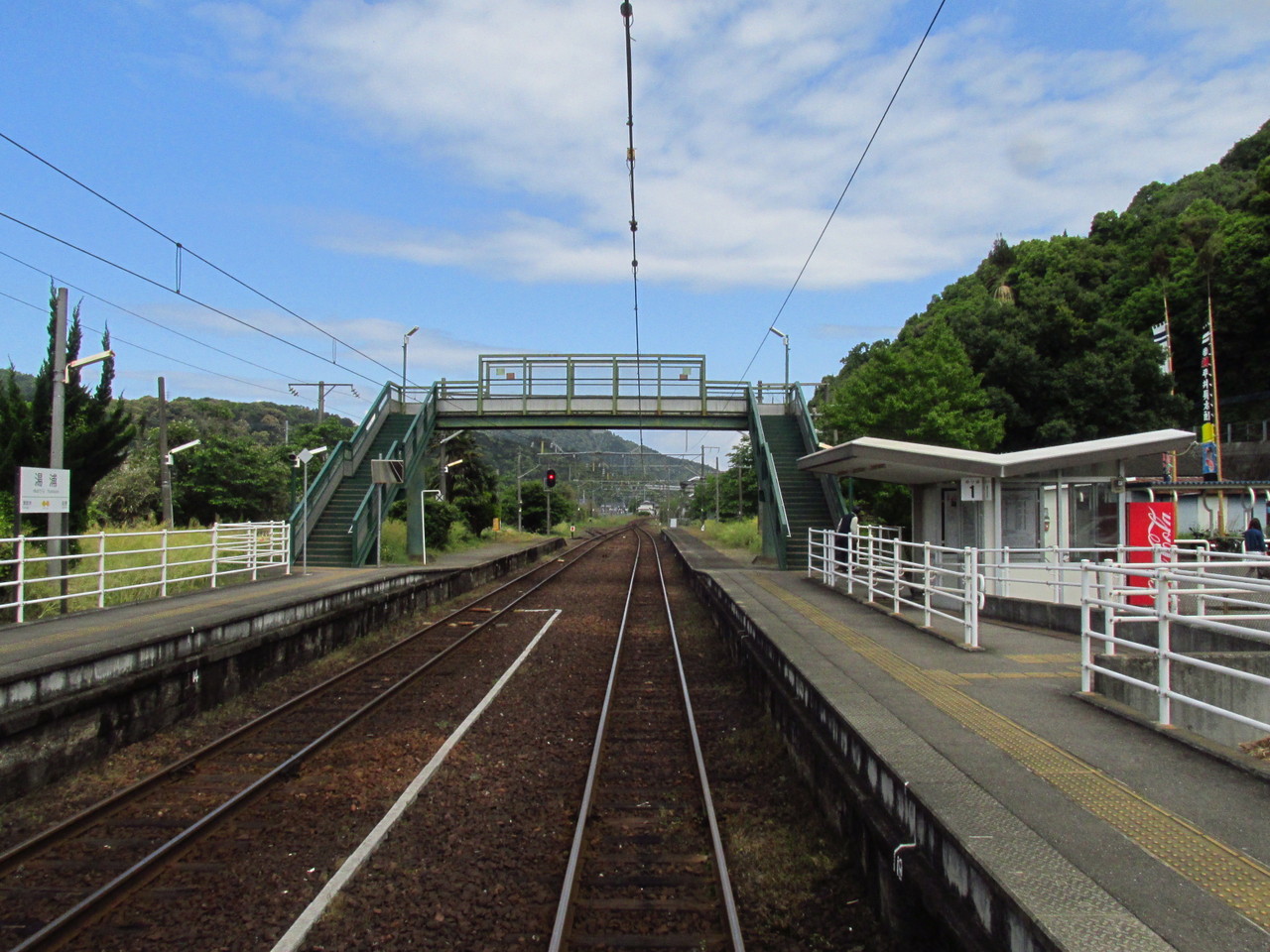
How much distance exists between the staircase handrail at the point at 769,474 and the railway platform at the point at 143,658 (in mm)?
9999

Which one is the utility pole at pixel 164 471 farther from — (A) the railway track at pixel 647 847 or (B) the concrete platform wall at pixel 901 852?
(B) the concrete platform wall at pixel 901 852

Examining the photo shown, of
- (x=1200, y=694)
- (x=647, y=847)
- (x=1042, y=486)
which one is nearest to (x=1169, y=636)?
(x=1200, y=694)

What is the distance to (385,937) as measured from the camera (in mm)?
4309

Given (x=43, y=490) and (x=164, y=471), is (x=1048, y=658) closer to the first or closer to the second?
(x=43, y=490)

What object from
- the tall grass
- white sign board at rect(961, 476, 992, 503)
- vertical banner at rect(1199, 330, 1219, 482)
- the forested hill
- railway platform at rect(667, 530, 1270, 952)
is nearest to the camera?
railway platform at rect(667, 530, 1270, 952)

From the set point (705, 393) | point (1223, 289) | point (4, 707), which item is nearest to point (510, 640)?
point (4, 707)

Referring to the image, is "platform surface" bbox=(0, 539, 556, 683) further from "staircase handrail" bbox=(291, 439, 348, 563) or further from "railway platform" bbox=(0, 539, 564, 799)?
"staircase handrail" bbox=(291, 439, 348, 563)

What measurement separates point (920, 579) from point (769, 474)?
25.1 ft

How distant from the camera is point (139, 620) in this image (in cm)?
1089

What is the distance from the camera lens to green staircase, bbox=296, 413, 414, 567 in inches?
874

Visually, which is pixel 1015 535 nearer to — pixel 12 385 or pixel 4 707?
pixel 4 707

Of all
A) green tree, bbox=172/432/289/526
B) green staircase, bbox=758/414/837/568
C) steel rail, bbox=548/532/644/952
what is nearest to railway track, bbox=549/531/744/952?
steel rail, bbox=548/532/644/952

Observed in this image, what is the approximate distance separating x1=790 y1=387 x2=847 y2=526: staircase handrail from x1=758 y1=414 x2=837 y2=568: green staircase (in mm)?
106

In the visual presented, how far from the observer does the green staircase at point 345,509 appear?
72.8ft
